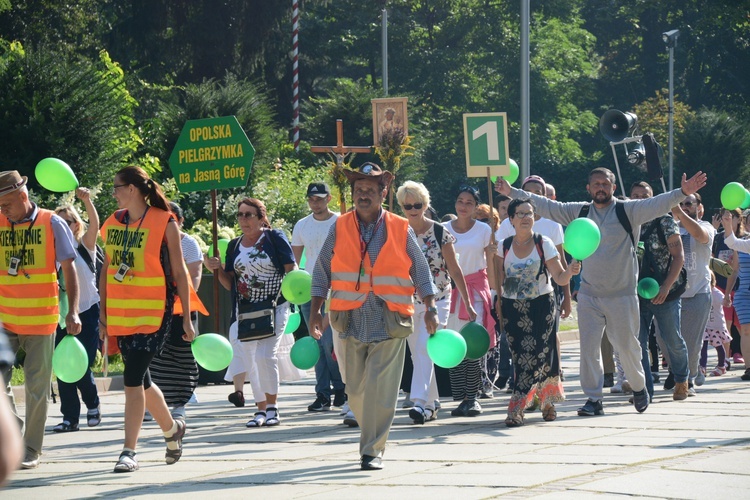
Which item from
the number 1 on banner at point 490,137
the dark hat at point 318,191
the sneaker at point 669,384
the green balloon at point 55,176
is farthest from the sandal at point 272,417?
the sneaker at point 669,384

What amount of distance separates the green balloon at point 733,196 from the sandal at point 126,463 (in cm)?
775

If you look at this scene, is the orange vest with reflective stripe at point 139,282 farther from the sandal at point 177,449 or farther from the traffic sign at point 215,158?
the traffic sign at point 215,158

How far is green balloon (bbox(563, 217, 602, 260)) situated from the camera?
394 inches

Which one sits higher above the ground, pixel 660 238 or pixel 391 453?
pixel 660 238

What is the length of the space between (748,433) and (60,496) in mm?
4782

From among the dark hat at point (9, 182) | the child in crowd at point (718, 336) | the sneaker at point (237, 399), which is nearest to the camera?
the dark hat at point (9, 182)

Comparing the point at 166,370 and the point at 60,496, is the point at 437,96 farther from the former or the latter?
the point at 60,496

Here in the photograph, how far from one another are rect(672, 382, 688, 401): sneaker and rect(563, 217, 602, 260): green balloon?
2.67 metres

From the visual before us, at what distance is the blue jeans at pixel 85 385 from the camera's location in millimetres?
10945

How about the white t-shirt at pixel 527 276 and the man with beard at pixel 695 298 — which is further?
the man with beard at pixel 695 298

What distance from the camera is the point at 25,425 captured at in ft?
28.3

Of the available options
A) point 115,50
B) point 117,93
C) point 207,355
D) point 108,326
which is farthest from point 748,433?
point 115,50

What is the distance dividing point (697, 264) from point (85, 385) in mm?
6191

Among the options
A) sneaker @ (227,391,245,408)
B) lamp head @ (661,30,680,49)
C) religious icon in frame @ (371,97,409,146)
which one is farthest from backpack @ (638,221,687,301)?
lamp head @ (661,30,680,49)
